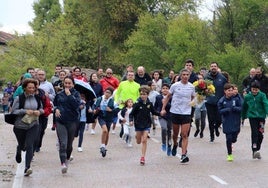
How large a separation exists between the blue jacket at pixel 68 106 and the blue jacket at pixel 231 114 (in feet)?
11.5

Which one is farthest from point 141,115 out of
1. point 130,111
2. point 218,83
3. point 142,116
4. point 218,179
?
point 218,83

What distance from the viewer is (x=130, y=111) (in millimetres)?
14453

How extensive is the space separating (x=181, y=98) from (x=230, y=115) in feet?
3.98

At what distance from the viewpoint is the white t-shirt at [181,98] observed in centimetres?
1327

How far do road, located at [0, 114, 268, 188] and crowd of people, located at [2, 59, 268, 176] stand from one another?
0.95 feet

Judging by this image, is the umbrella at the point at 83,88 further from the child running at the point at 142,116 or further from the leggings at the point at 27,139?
the leggings at the point at 27,139

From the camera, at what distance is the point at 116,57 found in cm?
5466

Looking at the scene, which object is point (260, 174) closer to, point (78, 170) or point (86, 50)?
point (78, 170)

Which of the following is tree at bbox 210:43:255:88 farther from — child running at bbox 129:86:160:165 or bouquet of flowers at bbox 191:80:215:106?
child running at bbox 129:86:160:165

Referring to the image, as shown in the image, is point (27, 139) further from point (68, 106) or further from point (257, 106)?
point (257, 106)

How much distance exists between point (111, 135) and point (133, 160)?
536 cm

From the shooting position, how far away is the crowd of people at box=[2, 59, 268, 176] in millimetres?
11414

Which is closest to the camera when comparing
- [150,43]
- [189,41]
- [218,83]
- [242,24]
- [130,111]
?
[130,111]

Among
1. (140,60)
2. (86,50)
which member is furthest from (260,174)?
(86,50)
